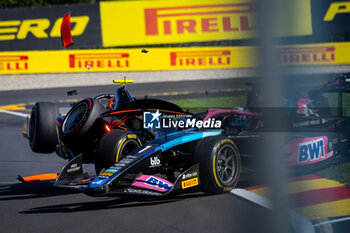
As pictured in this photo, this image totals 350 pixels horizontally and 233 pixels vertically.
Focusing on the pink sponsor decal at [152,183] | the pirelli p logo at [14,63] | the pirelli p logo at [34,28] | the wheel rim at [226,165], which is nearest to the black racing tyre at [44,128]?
the pink sponsor decal at [152,183]

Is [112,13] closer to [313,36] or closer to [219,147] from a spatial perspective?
[219,147]

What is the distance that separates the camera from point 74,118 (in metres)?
6.46

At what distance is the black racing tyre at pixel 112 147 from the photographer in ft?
18.7

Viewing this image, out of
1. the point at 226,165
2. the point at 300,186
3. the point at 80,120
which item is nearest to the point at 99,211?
the point at 226,165

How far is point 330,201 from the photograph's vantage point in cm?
138

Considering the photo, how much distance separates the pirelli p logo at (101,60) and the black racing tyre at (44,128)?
41.0 feet

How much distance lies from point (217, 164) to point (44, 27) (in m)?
17.0

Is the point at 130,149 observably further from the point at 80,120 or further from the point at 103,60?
the point at 103,60

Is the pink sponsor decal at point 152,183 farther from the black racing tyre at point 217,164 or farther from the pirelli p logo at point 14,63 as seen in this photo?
Result: the pirelli p logo at point 14,63

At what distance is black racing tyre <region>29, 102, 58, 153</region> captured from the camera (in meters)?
6.72

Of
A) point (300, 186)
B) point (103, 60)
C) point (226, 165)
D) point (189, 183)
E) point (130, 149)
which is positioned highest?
point (103, 60)

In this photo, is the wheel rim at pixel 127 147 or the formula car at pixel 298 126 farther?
the wheel rim at pixel 127 147

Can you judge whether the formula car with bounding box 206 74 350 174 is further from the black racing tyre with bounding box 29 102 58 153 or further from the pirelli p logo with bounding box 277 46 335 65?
the black racing tyre with bounding box 29 102 58 153

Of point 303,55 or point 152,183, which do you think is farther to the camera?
point 152,183
